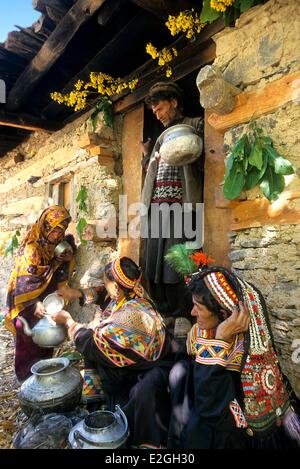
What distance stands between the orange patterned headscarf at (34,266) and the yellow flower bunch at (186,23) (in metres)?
2.22

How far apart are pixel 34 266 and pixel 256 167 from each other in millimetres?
2626

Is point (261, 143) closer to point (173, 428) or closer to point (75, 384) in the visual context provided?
point (173, 428)

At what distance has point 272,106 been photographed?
6.57ft

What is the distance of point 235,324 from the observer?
1633mm

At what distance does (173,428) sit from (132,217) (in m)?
2.18

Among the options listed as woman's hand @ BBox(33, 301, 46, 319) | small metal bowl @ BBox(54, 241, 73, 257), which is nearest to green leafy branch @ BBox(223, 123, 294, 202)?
woman's hand @ BBox(33, 301, 46, 319)

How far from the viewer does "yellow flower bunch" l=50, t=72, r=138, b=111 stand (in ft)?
11.1

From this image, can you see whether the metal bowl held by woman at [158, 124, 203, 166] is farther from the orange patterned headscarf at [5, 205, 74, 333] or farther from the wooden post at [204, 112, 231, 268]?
the orange patterned headscarf at [5, 205, 74, 333]

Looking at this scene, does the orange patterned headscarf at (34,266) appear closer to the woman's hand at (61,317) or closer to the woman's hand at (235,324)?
the woman's hand at (61,317)

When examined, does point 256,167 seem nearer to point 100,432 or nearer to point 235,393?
point 235,393

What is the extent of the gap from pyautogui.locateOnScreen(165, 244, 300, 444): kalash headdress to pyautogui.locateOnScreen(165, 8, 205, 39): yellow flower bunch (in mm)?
1854

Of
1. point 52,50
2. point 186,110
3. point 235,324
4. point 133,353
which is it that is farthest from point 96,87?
point 235,324

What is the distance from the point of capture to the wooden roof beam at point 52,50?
2543 mm
